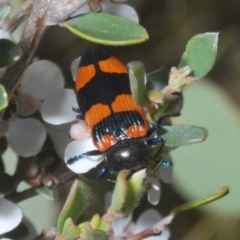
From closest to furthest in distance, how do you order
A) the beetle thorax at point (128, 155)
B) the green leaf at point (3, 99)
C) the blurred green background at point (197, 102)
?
the green leaf at point (3, 99) < the beetle thorax at point (128, 155) < the blurred green background at point (197, 102)

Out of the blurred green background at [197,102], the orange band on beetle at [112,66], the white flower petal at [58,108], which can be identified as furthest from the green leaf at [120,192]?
the blurred green background at [197,102]

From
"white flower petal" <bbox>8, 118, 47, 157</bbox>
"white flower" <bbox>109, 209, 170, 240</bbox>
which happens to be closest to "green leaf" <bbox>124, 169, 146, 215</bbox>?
"white flower petal" <bbox>8, 118, 47, 157</bbox>

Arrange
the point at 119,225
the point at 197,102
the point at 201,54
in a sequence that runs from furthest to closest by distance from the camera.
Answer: the point at 197,102 → the point at 119,225 → the point at 201,54

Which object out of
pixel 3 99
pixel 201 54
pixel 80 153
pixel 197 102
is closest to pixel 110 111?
pixel 80 153

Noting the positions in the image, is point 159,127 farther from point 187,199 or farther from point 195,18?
point 195,18

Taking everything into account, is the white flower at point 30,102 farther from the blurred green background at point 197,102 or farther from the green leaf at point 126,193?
the blurred green background at point 197,102

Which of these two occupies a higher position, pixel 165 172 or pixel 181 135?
pixel 181 135

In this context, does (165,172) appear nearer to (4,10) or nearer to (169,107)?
(169,107)
